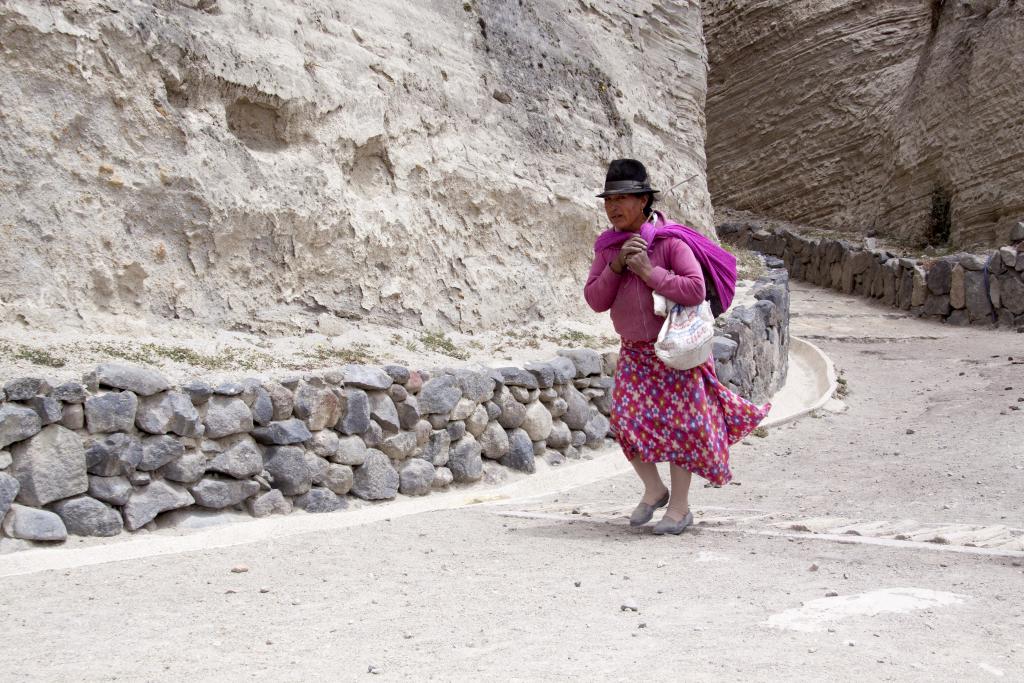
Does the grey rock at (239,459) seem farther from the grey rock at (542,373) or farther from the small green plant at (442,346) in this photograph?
the grey rock at (542,373)

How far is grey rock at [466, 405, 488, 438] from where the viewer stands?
18.5 feet

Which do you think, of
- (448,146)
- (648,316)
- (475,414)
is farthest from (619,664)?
(448,146)

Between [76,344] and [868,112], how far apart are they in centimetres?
2011

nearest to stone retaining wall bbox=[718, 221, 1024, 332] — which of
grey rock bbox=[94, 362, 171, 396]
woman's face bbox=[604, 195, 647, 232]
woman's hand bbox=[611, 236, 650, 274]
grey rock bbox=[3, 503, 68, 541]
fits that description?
woman's face bbox=[604, 195, 647, 232]

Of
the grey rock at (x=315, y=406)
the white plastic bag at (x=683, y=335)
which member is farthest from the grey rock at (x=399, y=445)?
the white plastic bag at (x=683, y=335)

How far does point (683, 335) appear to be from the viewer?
4.05 m

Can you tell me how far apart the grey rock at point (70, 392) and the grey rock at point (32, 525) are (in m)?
0.43

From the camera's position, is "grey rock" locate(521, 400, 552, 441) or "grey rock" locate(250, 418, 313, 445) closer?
"grey rock" locate(250, 418, 313, 445)

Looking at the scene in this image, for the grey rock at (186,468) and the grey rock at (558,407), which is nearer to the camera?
the grey rock at (186,468)

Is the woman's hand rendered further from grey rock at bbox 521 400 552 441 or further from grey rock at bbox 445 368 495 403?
grey rock at bbox 521 400 552 441

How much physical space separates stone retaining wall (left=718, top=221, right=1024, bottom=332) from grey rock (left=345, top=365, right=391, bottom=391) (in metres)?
10.7

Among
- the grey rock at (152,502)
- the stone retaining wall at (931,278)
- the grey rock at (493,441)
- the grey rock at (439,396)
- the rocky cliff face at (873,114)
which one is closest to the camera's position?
the grey rock at (152,502)

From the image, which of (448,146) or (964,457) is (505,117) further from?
(964,457)

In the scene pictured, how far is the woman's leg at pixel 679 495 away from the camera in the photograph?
4.30m
